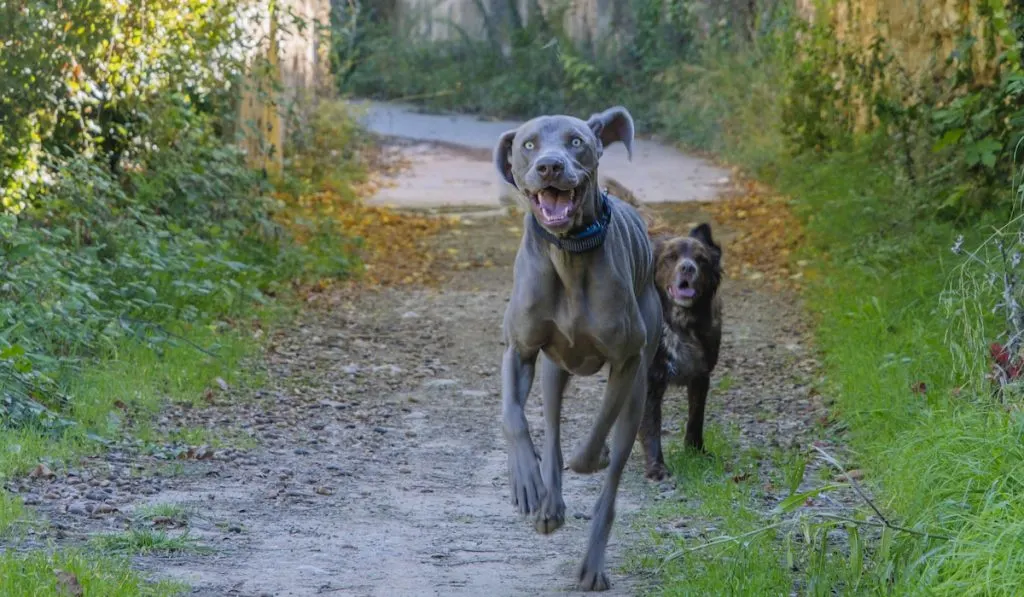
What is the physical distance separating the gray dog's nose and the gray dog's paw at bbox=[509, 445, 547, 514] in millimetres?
994

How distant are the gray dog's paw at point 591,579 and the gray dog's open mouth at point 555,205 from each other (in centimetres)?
129

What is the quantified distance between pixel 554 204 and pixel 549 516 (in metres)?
1.13

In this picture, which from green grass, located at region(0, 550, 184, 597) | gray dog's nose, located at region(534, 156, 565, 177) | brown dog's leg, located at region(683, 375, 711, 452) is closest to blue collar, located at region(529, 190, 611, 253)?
gray dog's nose, located at region(534, 156, 565, 177)

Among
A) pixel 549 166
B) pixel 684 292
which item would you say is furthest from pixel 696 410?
pixel 549 166

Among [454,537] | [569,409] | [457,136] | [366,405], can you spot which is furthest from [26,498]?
[457,136]

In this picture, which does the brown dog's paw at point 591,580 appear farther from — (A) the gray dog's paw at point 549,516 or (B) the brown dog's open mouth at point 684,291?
(B) the brown dog's open mouth at point 684,291

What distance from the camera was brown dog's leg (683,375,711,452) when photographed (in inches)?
301

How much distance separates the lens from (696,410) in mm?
7656

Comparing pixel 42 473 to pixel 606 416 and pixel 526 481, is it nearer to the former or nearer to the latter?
pixel 526 481

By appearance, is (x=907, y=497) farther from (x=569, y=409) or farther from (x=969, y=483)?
(x=569, y=409)

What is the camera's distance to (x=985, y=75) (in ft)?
39.6

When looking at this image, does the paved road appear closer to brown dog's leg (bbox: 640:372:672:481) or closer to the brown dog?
the brown dog

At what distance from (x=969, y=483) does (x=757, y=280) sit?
7.81 m

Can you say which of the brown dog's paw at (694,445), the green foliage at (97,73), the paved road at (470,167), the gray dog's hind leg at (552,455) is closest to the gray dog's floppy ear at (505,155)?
the gray dog's hind leg at (552,455)
